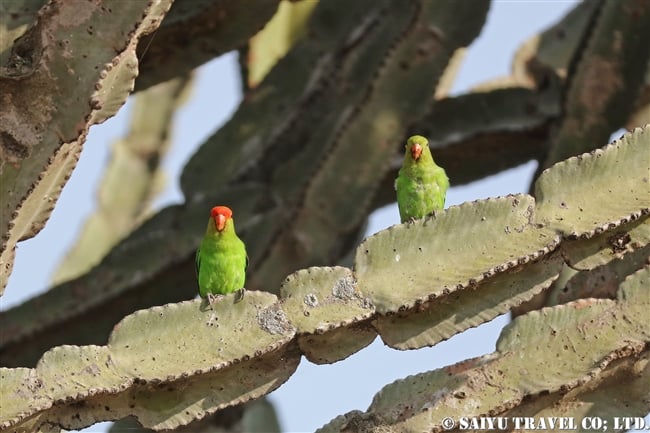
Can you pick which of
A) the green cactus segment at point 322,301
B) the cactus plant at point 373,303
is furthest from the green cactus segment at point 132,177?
the green cactus segment at point 322,301

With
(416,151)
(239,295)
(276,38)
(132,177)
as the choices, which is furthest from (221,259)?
(132,177)

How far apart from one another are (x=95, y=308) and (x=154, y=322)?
193 centimetres

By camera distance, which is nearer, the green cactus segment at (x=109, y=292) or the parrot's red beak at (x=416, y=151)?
the parrot's red beak at (x=416, y=151)

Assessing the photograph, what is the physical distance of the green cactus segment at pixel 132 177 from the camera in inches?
332

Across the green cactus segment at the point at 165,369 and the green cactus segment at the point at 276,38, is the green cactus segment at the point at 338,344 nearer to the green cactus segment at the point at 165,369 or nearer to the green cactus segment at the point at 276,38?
the green cactus segment at the point at 165,369

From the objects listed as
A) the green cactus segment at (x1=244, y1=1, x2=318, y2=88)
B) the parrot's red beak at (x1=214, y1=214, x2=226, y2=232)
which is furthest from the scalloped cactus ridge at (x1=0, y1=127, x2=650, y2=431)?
the green cactus segment at (x1=244, y1=1, x2=318, y2=88)

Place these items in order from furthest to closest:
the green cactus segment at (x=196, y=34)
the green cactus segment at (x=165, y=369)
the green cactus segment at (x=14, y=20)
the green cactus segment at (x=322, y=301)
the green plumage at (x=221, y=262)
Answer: the green cactus segment at (x=196, y=34), the green plumage at (x=221, y=262), the green cactus segment at (x=14, y=20), the green cactus segment at (x=322, y=301), the green cactus segment at (x=165, y=369)

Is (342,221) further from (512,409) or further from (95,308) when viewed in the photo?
(512,409)

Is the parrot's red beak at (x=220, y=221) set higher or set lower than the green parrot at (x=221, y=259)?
higher

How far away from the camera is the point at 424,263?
4.41 metres

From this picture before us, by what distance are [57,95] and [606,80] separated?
2.94 meters

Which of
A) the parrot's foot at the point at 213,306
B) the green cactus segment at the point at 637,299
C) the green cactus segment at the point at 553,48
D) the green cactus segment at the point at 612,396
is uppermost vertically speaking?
the parrot's foot at the point at 213,306

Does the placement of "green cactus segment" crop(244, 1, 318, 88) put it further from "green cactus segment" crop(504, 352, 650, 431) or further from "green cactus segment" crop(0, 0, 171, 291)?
"green cactus segment" crop(504, 352, 650, 431)

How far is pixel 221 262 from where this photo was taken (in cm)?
525
